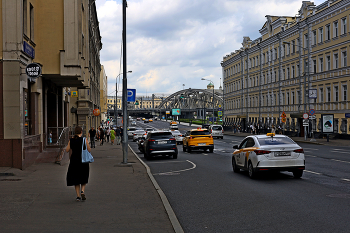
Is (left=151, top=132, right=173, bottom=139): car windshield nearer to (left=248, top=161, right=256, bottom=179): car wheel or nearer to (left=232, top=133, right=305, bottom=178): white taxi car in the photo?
(left=248, top=161, right=256, bottom=179): car wheel

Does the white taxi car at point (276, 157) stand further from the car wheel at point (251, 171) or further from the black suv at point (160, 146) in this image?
the black suv at point (160, 146)

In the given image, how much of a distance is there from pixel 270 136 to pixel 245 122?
6666 cm

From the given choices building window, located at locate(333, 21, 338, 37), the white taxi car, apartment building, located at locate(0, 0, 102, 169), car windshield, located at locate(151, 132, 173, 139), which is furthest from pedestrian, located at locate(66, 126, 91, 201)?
building window, located at locate(333, 21, 338, 37)

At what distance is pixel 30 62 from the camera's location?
18078mm

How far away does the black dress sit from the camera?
32.6 feet

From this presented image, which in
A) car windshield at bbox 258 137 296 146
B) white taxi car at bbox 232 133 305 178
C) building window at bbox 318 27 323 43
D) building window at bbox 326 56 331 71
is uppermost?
building window at bbox 318 27 323 43

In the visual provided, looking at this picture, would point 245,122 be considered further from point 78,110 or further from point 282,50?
point 78,110

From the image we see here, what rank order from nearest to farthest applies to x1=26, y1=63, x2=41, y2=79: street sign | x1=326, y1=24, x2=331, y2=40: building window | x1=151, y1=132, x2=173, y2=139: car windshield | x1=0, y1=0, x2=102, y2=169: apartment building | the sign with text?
1. x1=26, y1=63, x2=41, y2=79: street sign
2. x1=0, y1=0, x2=102, y2=169: apartment building
3. x1=151, y1=132, x2=173, y2=139: car windshield
4. the sign with text
5. x1=326, y1=24, x2=331, y2=40: building window

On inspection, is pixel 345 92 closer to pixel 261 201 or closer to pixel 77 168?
pixel 261 201

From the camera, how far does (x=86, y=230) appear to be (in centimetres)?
718

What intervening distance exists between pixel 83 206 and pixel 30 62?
1034 centimetres

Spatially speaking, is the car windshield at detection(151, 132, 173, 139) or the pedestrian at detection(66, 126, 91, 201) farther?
the car windshield at detection(151, 132, 173, 139)

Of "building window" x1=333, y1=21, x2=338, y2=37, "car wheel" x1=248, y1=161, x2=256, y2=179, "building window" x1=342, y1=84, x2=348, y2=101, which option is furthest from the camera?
"building window" x1=333, y1=21, x2=338, y2=37

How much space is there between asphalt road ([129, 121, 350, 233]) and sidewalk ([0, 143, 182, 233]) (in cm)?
53
